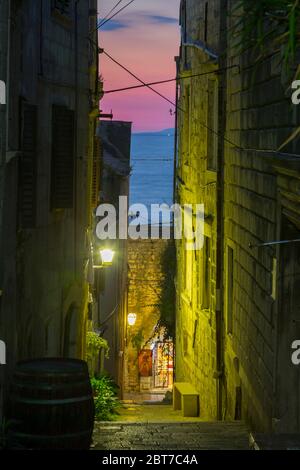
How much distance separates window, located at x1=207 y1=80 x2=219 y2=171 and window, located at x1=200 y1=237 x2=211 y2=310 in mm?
1696

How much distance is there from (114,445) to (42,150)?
4316 millimetres

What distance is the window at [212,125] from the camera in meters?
16.6

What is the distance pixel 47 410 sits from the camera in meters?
8.99

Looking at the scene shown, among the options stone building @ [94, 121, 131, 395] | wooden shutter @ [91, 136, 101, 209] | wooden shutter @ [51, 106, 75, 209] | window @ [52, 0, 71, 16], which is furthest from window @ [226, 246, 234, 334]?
stone building @ [94, 121, 131, 395]

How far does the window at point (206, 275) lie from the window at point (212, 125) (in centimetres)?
170

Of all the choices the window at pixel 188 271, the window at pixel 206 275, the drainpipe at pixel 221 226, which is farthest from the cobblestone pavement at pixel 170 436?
the window at pixel 188 271

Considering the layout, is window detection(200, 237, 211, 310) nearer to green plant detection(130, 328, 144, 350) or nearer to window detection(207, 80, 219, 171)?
window detection(207, 80, 219, 171)

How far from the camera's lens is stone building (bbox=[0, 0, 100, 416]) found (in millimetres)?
10225

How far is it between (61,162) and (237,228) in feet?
9.57

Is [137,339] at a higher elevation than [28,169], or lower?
lower

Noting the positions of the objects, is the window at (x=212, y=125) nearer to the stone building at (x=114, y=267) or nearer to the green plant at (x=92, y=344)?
the green plant at (x=92, y=344)

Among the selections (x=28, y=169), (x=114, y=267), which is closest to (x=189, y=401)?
(x=28, y=169)

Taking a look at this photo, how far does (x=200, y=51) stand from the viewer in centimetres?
1908

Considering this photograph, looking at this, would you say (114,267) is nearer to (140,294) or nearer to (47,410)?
(140,294)
